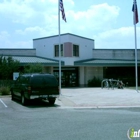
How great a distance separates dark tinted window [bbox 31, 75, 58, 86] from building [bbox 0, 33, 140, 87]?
16.4 metres

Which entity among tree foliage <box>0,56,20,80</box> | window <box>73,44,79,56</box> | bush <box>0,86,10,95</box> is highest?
window <box>73,44,79,56</box>

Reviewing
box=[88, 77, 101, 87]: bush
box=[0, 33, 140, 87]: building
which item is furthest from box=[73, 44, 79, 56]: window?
box=[88, 77, 101, 87]: bush

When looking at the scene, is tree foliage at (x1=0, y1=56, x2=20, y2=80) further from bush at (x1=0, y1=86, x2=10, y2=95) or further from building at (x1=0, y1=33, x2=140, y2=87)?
building at (x1=0, y1=33, x2=140, y2=87)

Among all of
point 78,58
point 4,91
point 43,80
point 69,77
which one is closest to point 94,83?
point 69,77

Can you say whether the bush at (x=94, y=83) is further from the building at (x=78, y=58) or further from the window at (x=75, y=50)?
the window at (x=75, y=50)

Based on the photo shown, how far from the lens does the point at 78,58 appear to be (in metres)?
36.2

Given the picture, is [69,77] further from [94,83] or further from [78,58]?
[94,83]

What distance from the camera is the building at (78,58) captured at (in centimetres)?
3481

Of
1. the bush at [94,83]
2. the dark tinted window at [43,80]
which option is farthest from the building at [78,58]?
the dark tinted window at [43,80]

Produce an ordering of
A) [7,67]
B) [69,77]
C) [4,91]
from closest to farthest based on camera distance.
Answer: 1. [4,91]
2. [7,67]
3. [69,77]

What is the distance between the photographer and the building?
114 feet

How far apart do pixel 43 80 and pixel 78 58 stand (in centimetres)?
1994

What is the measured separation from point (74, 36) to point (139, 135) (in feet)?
94.3

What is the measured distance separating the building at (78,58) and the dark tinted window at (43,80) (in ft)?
53.9
